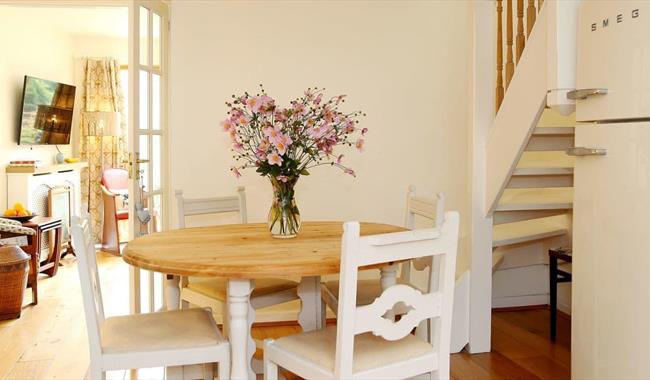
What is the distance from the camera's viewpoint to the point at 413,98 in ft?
14.0

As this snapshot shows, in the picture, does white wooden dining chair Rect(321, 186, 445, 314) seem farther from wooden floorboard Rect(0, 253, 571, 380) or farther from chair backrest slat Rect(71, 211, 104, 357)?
chair backrest slat Rect(71, 211, 104, 357)

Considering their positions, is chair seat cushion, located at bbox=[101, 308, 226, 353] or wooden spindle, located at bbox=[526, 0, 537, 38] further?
wooden spindle, located at bbox=[526, 0, 537, 38]

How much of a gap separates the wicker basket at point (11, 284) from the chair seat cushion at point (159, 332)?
232 centimetres

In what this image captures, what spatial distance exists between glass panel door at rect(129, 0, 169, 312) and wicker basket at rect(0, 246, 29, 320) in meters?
0.89

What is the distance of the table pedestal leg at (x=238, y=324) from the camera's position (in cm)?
220

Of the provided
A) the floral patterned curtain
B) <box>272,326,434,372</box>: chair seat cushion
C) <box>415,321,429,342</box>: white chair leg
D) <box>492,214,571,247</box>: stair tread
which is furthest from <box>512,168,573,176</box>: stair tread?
the floral patterned curtain

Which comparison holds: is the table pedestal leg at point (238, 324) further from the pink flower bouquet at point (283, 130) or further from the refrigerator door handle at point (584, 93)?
the refrigerator door handle at point (584, 93)

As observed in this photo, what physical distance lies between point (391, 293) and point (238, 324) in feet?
1.92

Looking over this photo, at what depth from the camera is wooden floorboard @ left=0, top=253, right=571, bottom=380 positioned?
3250 millimetres

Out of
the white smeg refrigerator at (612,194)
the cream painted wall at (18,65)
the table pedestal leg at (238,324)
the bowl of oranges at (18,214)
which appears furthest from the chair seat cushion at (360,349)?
the cream painted wall at (18,65)

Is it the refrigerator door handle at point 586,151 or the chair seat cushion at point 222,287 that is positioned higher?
the refrigerator door handle at point 586,151

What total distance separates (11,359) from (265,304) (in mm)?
1588

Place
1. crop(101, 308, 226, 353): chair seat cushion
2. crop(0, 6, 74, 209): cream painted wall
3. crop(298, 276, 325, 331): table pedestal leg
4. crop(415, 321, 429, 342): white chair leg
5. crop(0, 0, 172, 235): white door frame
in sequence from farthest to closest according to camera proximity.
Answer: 1. crop(0, 6, 74, 209): cream painted wall
2. crop(0, 0, 172, 235): white door frame
3. crop(298, 276, 325, 331): table pedestal leg
4. crop(415, 321, 429, 342): white chair leg
5. crop(101, 308, 226, 353): chair seat cushion

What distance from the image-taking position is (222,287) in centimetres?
288
